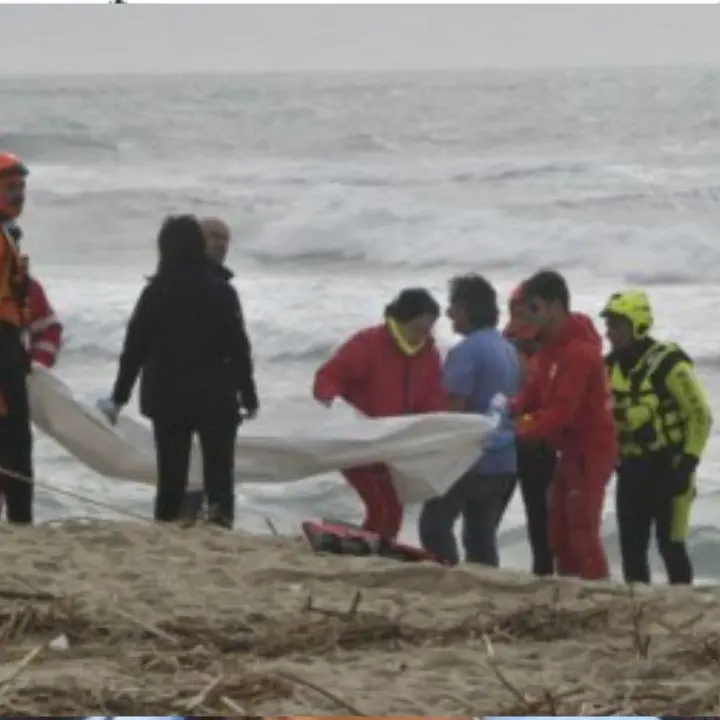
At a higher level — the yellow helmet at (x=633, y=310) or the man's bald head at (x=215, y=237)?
the man's bald head at (x=215, y=237)

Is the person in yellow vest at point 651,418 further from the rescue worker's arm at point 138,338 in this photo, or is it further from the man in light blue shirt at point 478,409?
the rescue worker's arm at point 138,338

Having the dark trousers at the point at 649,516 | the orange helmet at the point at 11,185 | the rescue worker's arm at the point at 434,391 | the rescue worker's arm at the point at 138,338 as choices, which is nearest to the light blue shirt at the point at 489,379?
the rescue worker's arm at the point at 434,391

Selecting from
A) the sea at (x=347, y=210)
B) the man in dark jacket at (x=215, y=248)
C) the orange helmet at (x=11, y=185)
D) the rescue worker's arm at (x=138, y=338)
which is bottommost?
the sea at (x=347, y=210)

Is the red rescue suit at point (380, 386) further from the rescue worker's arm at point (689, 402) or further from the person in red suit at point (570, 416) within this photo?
the rescue worker's arm at point (689, 402)

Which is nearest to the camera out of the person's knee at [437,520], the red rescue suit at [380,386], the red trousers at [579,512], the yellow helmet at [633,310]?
the yellow helmet at [633,310]

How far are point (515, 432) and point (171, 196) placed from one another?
30.2 m

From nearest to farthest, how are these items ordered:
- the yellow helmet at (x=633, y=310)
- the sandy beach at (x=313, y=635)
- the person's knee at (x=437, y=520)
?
the sandy beach at (x=313, y=635) < the yellow helmet at (x=633, y=310) < the person's knee at (x=437, y=520)

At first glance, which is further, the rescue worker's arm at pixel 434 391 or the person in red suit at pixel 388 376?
the rescue worker's arm at pixel 434 391

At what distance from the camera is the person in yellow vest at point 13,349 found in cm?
795

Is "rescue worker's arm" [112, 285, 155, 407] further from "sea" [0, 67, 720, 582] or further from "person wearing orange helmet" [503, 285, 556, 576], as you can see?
"person wearing orange helmet" [503, 285, 556, 576]

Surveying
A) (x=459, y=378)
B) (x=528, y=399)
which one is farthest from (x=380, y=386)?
(x=528, y=399)

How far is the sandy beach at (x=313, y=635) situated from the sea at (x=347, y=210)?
2.62 ft

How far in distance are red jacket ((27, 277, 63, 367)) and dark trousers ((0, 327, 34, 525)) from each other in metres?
0.21

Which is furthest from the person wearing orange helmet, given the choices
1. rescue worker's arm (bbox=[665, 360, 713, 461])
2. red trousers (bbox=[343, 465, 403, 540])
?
red trousers (bbox=[343, 465, 403, 540])
